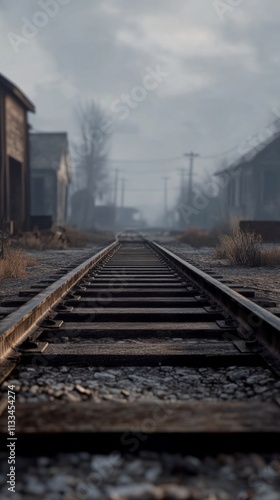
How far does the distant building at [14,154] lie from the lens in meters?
16.0

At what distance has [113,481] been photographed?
4.89 ft

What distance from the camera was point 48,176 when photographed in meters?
37.0

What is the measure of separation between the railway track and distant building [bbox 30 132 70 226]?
31.2 meters

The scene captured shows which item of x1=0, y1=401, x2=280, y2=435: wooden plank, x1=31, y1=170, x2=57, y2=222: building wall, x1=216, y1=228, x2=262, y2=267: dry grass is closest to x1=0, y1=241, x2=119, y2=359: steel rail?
x1=0, y1=401, x2=280, y2=435: wooden plank

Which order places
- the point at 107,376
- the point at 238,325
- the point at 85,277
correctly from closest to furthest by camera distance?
the point at 107,376, the point at 238,325, the point at 85,277

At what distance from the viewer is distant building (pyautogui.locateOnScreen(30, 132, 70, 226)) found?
1448 inches

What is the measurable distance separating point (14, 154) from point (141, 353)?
15.8 m

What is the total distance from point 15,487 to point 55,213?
35.7 metres

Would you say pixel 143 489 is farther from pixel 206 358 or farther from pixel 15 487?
pixel 206 358

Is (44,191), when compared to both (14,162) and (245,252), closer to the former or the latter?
(14,162)

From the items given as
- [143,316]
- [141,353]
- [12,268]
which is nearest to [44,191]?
[12,268]

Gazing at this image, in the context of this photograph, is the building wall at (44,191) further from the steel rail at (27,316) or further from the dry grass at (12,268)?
the steel rail at (27,316)

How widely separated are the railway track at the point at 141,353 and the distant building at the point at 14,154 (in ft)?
35.7

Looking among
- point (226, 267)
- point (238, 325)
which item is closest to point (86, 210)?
point (226, 267)
